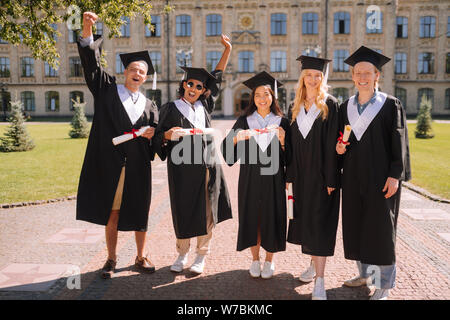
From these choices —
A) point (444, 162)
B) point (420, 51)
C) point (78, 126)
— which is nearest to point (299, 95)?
point (444, 162)

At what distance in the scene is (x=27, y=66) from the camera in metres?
41.7

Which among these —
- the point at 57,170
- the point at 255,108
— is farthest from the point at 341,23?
the point at 255,108

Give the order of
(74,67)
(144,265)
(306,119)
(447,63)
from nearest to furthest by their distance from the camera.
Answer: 1. (306,119)
2. (144,265)
3. (447,63)
4. (74,67)

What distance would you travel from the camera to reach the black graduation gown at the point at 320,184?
13.0 ft

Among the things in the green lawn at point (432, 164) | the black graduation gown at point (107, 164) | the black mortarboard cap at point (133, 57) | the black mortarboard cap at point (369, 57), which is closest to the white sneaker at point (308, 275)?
the black graduation gown at point (107, 164)

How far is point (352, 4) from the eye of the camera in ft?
125

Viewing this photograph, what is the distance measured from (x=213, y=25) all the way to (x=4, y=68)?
23666mm

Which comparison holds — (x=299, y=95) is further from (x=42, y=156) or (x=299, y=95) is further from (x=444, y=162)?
(x=42, y=156)

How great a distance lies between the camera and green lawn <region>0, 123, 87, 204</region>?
347 inches

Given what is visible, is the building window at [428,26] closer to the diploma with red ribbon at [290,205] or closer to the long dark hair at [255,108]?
the long dark hair at [255,108]

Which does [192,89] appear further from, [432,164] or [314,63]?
[432,164]

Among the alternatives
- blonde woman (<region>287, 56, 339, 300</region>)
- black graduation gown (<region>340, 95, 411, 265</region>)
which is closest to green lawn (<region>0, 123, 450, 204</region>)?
black graduation gown (<region>340, 95, 411, 265</region>)

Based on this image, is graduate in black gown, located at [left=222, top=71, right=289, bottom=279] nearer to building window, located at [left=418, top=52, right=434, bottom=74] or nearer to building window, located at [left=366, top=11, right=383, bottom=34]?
building window, located at [left=366, top=11, right=383, bottom=34]

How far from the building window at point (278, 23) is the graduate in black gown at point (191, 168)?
36484 mm
